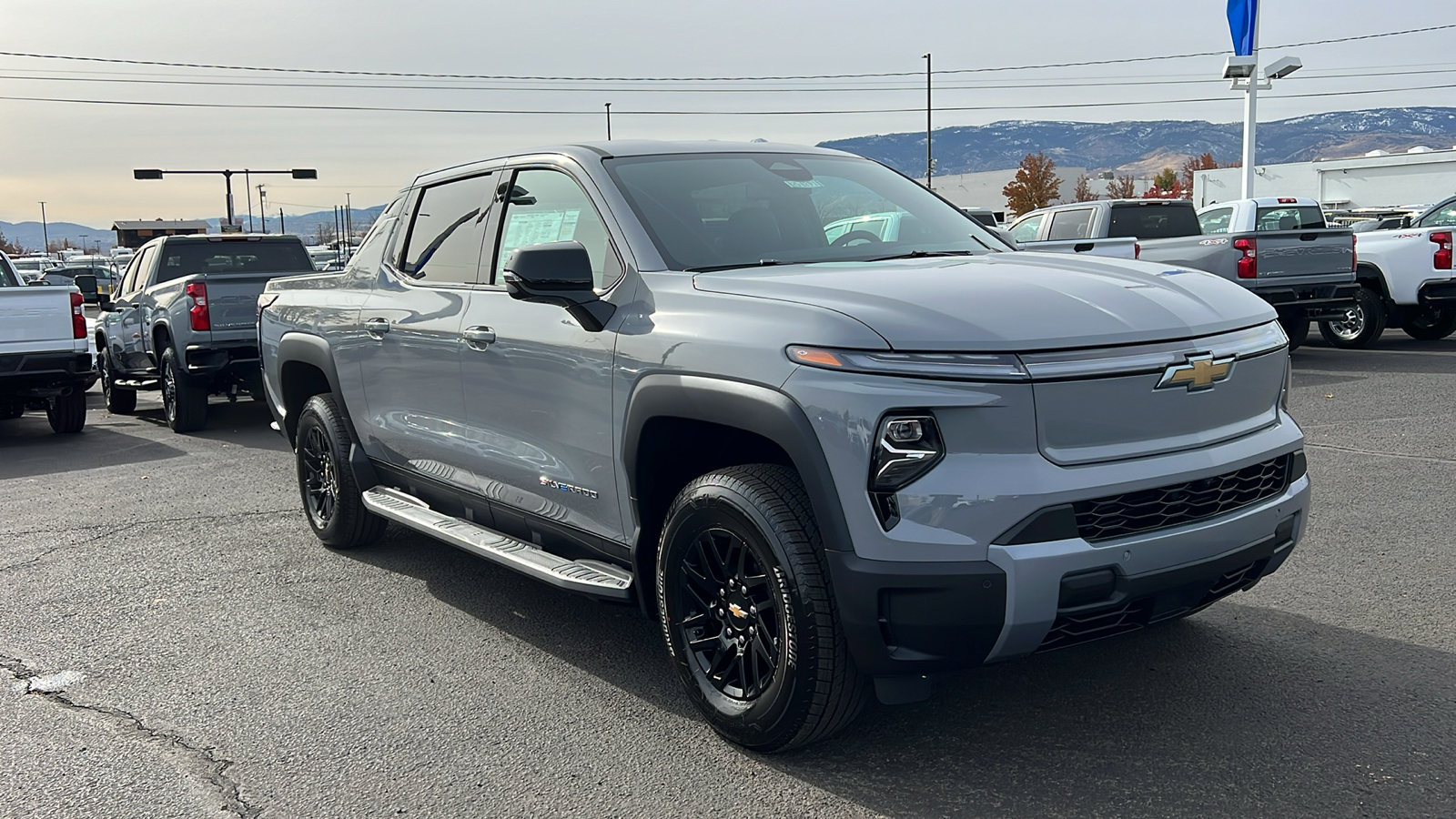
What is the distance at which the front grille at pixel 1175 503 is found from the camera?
10.4 ft

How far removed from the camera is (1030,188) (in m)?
116

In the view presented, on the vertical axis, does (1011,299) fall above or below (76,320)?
above

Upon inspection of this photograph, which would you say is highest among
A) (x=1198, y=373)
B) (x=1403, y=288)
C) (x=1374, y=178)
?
(x=1374, y=178)

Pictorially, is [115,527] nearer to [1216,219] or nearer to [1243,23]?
[1216,219]

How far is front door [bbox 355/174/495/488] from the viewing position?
4.98m

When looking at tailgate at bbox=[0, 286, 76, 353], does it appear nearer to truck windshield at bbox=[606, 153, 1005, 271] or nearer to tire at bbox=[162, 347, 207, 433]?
tire at bbox=[162, 347, 207, 433]

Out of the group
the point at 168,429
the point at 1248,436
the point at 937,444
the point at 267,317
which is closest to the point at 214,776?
the point at 937,444

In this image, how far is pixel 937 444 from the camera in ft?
10.2

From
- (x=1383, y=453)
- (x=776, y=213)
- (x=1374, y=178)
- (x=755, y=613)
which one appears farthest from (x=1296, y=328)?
(x=1374, y=178)

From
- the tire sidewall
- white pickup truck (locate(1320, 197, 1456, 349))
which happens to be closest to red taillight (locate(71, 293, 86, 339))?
the tire sidewall

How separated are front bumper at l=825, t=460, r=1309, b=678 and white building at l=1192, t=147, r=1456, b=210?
52.1 metres

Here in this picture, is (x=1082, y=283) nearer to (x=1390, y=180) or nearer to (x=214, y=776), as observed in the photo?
(x=214, y=776)

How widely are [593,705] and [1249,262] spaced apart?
426 inches

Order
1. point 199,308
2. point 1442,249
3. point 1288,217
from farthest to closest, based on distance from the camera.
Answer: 1. point 1288,217
2. point 1442,249
3. point 199,308
